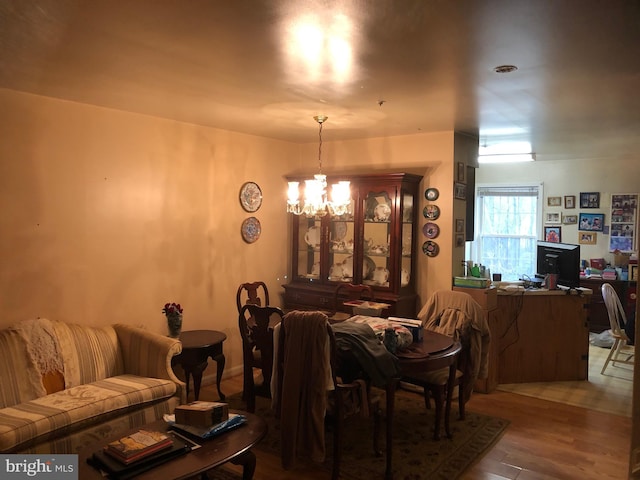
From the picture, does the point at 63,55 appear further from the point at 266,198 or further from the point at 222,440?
the point at 266,198

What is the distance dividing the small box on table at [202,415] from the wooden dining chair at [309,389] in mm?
432

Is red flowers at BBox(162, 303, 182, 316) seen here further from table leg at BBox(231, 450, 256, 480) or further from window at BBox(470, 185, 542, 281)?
window at BBox(470, 185, 542, 281)

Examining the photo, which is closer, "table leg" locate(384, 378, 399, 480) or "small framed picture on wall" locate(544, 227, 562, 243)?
"table leg" locate(384, 378, 399, 480)

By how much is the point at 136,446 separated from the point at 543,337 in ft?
13.0

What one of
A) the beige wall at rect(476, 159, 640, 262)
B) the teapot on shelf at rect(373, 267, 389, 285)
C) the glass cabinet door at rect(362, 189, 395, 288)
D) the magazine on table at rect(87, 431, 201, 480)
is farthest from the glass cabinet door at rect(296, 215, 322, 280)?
the beige wall at rect(476, 159, 640, 262)

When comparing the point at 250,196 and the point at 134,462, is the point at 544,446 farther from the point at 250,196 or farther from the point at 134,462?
the point at 250,196

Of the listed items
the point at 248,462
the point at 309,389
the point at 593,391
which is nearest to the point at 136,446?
the point at 248,462

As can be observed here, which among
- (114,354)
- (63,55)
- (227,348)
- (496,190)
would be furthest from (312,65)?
(496,190)

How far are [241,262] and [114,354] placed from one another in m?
1.65

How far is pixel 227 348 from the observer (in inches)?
191

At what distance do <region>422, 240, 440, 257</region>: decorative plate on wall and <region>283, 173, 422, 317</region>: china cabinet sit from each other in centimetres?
11

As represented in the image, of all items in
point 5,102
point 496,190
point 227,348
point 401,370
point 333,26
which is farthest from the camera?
point 496,190

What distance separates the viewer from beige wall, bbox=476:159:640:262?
22.2 ft

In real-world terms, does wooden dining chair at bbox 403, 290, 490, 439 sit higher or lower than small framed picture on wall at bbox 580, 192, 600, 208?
lower
